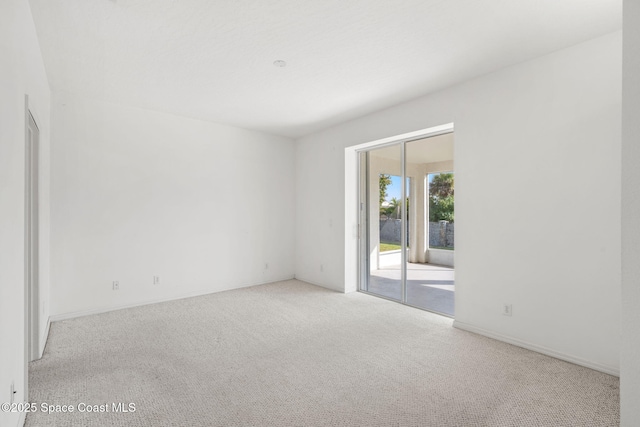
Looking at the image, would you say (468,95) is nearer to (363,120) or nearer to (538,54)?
(538,54)

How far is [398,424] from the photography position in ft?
6.29

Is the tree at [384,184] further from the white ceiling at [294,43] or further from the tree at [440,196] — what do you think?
the white ceiling at [294,43]

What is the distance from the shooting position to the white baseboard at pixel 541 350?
251 cm

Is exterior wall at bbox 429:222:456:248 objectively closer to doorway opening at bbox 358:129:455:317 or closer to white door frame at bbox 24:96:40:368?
doorway opening at bbox 358:129:455:317

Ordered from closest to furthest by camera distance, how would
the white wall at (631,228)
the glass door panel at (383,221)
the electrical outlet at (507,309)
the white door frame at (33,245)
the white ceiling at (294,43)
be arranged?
1. the white wall at (631,228)
2. the white ceiling at (294,43)
3. the white door frame at (33,245)
4. the electrical outlet at (507,309)
5. the glass door panel at (383,221)

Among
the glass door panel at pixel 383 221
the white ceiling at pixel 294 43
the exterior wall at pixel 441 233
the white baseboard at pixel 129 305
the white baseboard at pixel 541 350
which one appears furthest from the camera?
the glass door panel at pixel 383 221

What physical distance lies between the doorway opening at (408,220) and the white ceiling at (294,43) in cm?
114

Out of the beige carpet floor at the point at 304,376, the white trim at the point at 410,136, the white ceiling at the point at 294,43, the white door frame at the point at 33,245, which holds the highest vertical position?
the white ceiling at the point at 294,43

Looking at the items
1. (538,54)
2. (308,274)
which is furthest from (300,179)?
(538,54)

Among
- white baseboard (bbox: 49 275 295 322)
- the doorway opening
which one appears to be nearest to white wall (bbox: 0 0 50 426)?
white baseboard (bbox: 49 275 295 322)

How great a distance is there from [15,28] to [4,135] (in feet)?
2.51

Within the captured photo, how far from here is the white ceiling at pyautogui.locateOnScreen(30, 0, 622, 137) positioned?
7.26ft

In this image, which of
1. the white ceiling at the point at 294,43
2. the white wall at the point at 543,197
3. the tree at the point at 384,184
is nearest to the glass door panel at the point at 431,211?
the tree at the point at 384,184

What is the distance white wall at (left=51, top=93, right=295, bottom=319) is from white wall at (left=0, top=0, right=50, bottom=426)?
1833 mm
